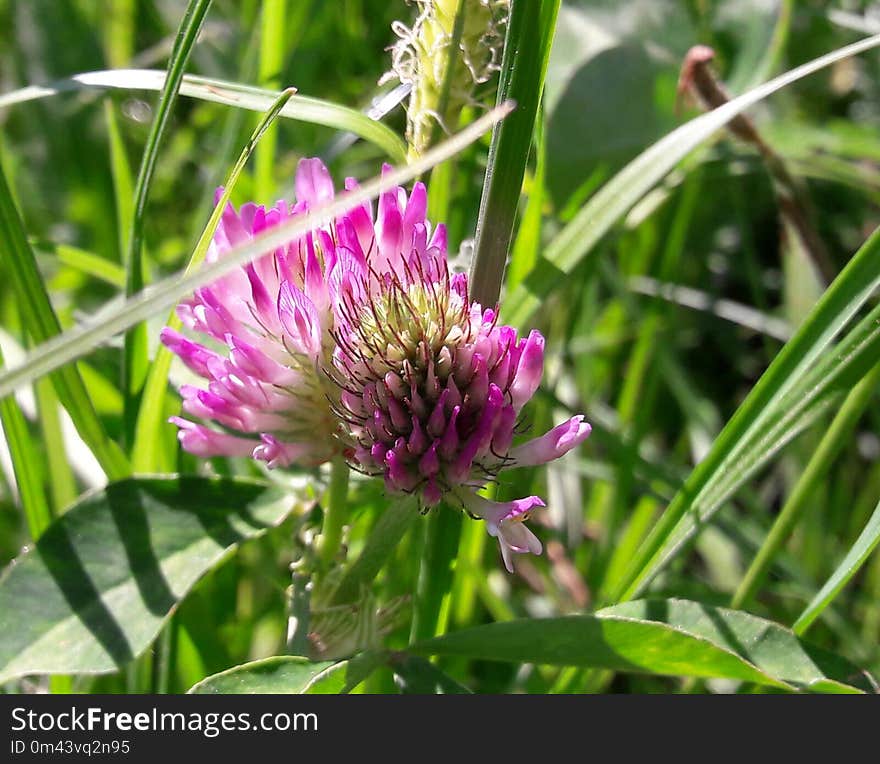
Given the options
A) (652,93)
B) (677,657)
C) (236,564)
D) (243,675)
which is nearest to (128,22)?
(652,93)

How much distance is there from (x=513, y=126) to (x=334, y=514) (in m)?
0.36

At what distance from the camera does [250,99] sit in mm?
995

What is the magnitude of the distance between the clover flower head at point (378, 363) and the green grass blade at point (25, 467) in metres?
0.22

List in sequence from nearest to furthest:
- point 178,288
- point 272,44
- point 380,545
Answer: point 178,288
point 380,545
point 272,44

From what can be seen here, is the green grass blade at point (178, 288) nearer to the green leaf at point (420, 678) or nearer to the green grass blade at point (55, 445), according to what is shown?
the green leaf at point (420, 678)

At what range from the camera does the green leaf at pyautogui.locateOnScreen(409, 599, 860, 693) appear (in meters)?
0.79

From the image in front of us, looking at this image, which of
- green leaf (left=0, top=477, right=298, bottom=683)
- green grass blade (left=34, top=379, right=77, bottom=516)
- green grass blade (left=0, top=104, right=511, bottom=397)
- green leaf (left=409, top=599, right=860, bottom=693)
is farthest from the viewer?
green grass blade (left=34, top=379, right=77, bottom=516)

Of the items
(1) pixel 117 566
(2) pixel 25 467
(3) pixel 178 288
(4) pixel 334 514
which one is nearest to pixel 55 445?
(2) pixel 25 467

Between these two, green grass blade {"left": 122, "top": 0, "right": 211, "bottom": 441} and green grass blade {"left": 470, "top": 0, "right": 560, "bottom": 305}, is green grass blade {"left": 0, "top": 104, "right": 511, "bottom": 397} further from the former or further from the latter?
green grass blade {"left": 122, "top": 0, "right": 211, "bottom": 441}

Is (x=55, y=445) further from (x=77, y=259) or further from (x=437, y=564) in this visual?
(x=437, y=564)

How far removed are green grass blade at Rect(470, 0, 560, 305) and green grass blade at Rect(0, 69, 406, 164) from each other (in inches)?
5.9

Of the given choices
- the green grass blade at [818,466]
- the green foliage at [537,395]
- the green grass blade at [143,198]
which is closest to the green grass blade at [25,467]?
the green foliage at [537,395]

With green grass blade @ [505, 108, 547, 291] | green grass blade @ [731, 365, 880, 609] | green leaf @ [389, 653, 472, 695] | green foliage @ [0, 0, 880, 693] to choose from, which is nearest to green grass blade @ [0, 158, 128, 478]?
green foliage @ [0, 0, 880, 693]

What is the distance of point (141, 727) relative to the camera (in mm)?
930
